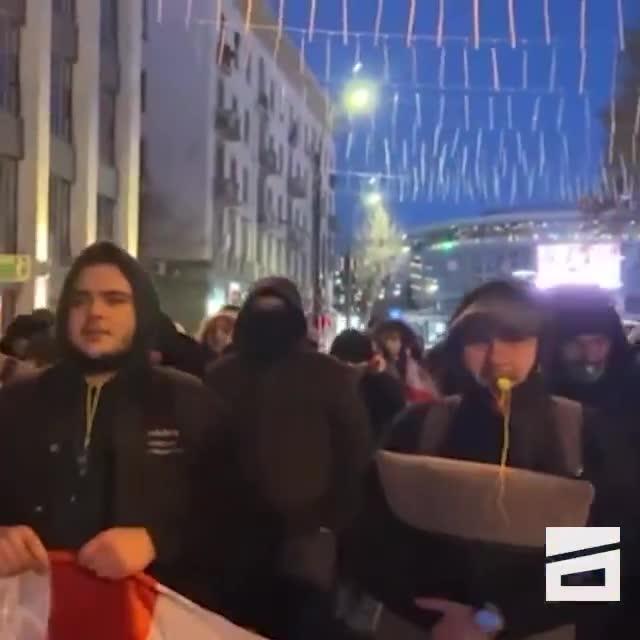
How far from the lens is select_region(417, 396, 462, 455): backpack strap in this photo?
288 cm

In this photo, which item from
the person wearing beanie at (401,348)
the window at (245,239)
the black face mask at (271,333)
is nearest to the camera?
the black face mask at (271,333)

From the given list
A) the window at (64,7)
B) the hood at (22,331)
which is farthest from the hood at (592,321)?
the window at (64,7)

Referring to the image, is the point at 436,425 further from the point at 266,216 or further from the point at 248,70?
the point at 266,216

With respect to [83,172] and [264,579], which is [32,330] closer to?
[264,579]

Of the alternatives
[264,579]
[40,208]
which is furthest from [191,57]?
[264,579]

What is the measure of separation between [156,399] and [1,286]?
762 inches

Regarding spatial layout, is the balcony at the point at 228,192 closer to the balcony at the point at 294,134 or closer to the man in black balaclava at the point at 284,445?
the balcony at the point at 294,134

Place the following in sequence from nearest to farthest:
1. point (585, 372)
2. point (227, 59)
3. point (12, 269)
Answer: point (585, 372) → point (12, 269) → point (227, 59)

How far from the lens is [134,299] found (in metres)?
2.93

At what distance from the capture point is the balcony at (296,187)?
50281 mm

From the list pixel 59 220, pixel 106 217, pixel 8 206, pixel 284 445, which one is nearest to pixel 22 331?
pixel 284 445

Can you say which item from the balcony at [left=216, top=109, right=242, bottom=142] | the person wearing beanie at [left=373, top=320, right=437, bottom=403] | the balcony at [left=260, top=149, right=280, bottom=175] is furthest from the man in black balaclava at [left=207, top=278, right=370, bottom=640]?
the balcony at [left=260, top=149, right=280, bottom=175]

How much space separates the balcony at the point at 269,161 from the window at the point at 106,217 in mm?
17115

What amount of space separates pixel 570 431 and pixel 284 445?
4.08ft
